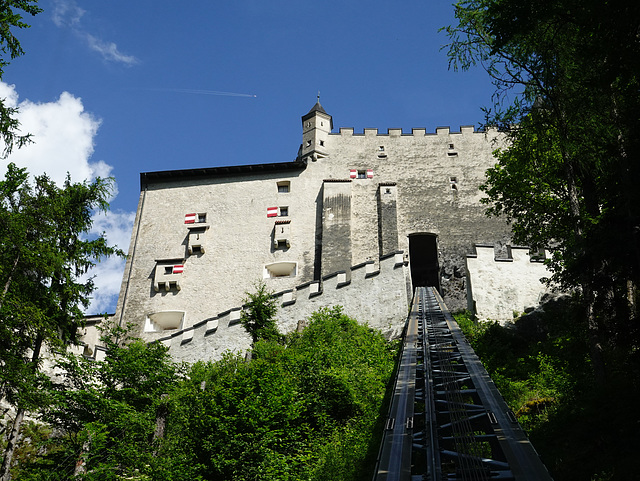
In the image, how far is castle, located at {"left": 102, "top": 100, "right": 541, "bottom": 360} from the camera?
29781 mm

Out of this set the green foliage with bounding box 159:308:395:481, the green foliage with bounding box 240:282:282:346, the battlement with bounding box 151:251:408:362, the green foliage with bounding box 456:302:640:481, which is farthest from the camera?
the battlement with bounding box 151:251:408:362

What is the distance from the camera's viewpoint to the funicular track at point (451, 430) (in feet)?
17.5

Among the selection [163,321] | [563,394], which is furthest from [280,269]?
[563,394]

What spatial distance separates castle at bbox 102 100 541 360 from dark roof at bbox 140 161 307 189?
0.06 m

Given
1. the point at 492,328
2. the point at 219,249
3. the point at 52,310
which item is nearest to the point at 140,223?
the point at 219,249

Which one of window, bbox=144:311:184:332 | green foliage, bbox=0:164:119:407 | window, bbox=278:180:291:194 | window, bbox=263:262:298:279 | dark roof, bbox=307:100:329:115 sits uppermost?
dark roof, bbox=307:100:329:115

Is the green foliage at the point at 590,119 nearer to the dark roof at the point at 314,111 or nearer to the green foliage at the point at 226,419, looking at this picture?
the green foliage at the point at 226,419

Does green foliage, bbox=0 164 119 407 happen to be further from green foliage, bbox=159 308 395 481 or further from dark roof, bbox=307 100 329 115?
dark roof, bbox=307 100 329 115

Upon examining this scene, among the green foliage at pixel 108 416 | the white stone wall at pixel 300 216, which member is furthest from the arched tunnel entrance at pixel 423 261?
the green foliage at pixel 108 416

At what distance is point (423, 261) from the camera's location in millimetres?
34156

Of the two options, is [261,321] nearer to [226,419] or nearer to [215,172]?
[226,419]

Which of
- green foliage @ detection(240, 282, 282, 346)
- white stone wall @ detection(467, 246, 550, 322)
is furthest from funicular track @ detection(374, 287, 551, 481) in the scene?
green foliage @ detection(240, 282, 282, 346)

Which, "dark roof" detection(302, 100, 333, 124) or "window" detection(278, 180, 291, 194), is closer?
"window" detection(278, 180, 291, 194)

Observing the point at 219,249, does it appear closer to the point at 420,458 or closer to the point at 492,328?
the point at 492,328
